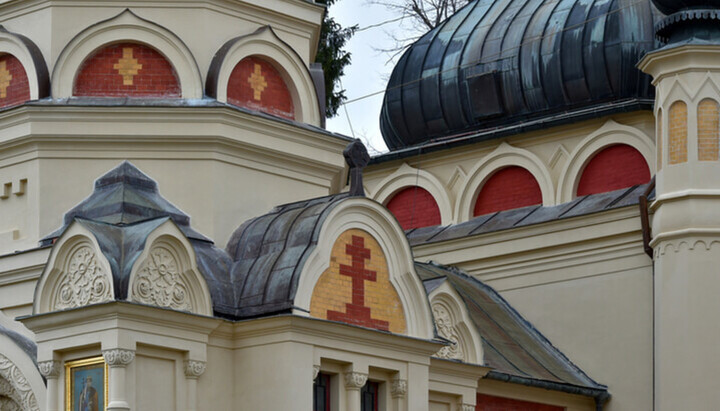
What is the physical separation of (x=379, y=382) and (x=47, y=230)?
3388 mm

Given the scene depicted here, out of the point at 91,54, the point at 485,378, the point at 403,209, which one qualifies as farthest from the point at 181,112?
the point at 403,209

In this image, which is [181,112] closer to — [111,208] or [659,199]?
[111,208]

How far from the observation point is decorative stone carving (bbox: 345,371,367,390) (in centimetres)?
1752

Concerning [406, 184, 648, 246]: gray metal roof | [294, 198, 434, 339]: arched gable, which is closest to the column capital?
[294, 198, 434, 339]: arched gable

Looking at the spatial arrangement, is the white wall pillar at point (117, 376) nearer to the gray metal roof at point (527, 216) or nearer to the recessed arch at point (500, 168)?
the gray metal roof at point (527, 216)

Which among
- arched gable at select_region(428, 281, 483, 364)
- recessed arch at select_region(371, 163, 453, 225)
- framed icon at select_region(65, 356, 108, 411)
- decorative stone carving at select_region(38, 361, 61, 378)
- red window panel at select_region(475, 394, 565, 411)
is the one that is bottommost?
framed icon at select_region(65, 356, 108, 411)

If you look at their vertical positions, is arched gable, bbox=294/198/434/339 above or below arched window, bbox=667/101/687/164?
below

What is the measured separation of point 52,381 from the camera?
54.7 feet

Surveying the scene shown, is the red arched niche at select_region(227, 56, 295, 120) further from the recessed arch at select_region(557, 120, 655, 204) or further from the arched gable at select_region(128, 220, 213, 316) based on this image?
the recessed arch at select_region(557, 120, 655, 204)

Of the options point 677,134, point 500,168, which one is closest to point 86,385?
point 677,134

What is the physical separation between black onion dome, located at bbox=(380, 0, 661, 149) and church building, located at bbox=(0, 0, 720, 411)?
44mm

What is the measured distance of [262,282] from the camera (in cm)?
1738

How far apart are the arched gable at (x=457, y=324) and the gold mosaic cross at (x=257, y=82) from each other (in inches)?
109

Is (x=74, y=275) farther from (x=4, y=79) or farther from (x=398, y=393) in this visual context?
(x=398, y=393)
